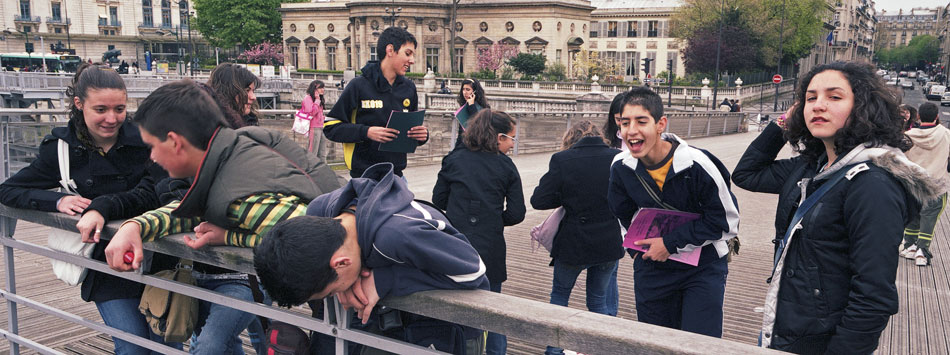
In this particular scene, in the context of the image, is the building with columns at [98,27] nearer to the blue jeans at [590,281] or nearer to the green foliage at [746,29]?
the green foliage at [746,29]

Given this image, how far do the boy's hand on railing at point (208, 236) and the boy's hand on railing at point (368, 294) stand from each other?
2.54 feet

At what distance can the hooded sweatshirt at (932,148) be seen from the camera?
813cm

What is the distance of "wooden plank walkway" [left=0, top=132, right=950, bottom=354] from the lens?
5.13 m

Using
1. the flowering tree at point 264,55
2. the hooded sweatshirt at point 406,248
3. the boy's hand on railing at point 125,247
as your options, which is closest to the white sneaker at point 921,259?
the hooded sweatshirt at point 406,248

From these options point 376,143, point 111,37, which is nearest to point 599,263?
point 376,143

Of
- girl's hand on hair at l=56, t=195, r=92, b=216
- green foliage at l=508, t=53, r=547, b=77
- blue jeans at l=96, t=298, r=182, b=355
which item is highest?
green foliage at l=508, t=53, r=547, b=77

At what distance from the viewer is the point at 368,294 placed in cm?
208

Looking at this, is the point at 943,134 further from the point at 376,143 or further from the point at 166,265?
the point at 166,265

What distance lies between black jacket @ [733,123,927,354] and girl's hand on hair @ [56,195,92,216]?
300 cm

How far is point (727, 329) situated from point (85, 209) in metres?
4.57

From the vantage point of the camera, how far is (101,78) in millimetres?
3471

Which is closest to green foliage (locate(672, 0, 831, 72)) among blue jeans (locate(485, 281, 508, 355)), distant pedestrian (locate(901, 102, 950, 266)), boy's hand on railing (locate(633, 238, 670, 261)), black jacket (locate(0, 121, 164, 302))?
distant pedestrian (locate(901, 102, 950, 266))

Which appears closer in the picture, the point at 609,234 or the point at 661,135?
the point at 661,135

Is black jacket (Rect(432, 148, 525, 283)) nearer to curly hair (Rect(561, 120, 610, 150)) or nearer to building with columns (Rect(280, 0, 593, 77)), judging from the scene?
curly hair (Rect(561, 120, 610, 150))
